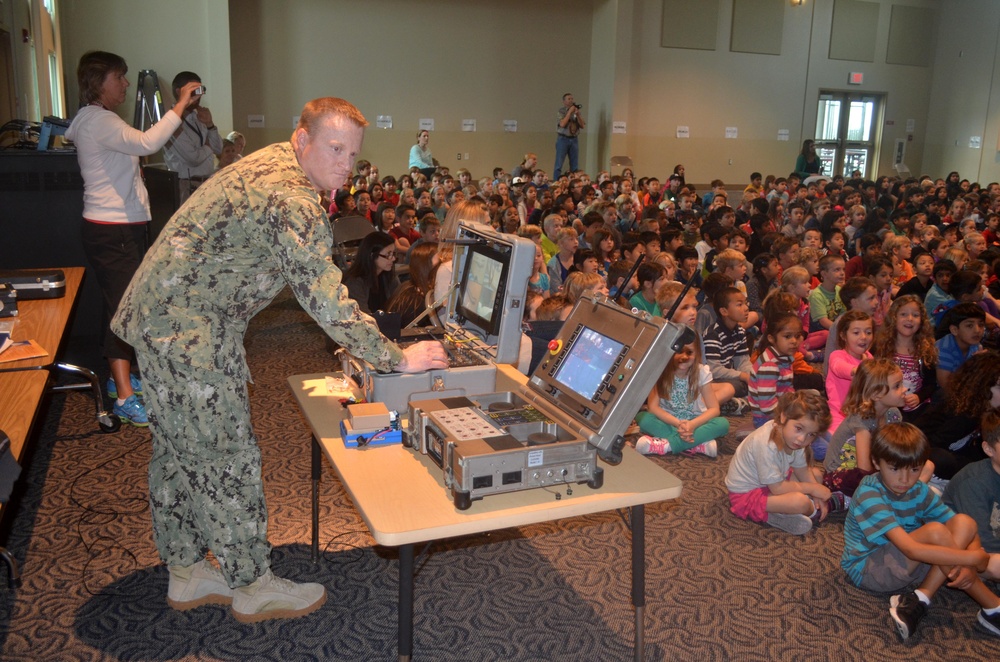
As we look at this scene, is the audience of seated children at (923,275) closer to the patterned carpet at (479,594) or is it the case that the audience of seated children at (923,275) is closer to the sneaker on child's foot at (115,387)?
the patterned carpet at (479,594)

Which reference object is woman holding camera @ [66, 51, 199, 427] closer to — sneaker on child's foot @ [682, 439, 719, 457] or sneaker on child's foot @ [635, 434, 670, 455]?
sneaker on child's foot @ [635, 434, 670, 455]

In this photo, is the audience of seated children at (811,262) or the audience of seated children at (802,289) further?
the audience of seated children at (811,262)

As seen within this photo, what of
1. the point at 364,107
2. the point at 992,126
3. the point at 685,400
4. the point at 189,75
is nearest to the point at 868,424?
the point at 685,400

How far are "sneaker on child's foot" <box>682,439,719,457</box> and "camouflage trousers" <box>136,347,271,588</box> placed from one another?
234cm

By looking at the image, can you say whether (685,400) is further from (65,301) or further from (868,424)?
(65,301)

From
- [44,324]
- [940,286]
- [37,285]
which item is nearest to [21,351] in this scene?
[44,324]

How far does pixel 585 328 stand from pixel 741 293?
9.39ft

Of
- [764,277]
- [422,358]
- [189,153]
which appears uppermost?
[189,153]

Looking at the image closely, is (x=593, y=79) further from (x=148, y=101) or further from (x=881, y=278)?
(x=881, y=278)

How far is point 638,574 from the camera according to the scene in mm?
2285

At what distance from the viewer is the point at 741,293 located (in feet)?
15.9

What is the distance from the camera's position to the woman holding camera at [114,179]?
3742 mm

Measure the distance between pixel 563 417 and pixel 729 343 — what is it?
10.1 ft

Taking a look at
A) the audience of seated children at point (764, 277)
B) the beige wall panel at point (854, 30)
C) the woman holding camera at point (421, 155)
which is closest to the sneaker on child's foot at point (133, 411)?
the audience of seated children at point (764, 277)
